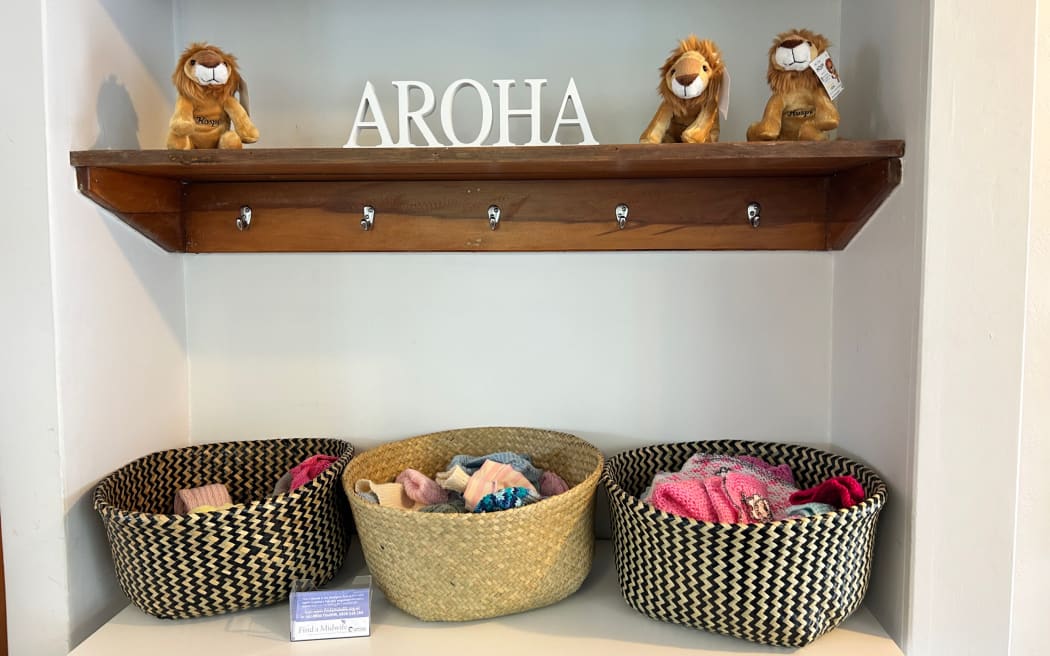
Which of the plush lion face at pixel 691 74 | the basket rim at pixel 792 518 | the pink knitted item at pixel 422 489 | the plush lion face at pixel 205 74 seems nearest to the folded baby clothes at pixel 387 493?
the pink knitted item at pixel 422 489

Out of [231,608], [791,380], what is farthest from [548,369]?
[231,608]

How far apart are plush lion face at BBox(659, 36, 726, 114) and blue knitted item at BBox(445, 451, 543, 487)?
666mm

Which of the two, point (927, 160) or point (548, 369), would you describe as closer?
point (927, 160)

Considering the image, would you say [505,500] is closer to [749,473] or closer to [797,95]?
[749,473]

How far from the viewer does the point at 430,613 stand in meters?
1.15

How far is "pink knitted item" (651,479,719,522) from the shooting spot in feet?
3.83

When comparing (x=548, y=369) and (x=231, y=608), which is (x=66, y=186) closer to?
(x=231, y=608)

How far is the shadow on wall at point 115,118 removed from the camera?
1.29 meters

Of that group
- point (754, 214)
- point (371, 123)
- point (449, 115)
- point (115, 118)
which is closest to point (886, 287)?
point (754, 214)

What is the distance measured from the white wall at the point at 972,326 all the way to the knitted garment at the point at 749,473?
0.22 meters

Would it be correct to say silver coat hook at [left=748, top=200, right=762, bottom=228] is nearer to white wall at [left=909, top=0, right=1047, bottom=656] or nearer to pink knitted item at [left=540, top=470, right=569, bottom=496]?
white wall at [left=909, top=0, right=1047, bottom=656]

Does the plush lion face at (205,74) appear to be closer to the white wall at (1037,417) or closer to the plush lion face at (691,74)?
the plush lion face at (691,74)

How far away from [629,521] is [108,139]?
3.53 feet

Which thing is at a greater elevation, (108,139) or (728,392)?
(108,139)
